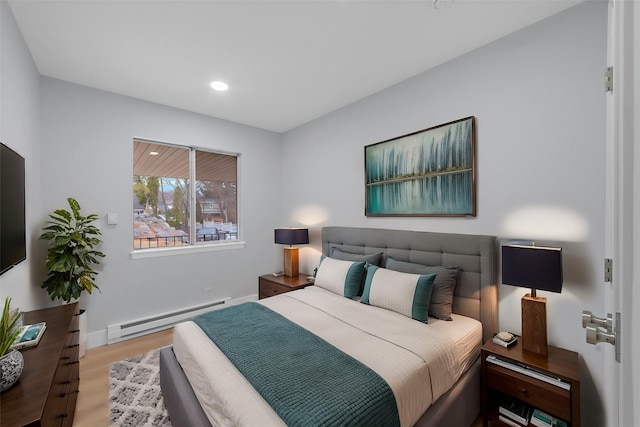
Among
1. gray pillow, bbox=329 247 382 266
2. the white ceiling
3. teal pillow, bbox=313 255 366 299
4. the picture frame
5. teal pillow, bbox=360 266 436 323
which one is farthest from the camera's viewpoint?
gray pillow, bbox=329 247 382 266

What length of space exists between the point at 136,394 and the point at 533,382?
113 inches

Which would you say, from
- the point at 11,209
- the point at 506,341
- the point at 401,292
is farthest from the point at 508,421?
the point at 11,209

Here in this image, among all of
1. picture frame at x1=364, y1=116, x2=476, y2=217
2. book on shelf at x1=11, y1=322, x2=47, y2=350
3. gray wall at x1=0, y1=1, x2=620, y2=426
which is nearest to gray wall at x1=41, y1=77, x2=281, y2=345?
gray wall at x1=0, y1=1, x2=620, y2=426

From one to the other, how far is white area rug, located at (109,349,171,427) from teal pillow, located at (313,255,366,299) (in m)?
1.66

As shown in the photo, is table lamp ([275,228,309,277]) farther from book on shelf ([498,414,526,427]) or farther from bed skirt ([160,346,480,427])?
book on shelf ([498,414,526,427])

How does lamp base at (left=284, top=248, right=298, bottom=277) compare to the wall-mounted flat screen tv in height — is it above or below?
below

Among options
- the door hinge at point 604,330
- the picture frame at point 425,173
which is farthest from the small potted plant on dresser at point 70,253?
the door hinge at point 604,330

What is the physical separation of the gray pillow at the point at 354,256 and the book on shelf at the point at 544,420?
1541 mm

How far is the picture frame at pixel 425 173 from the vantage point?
2334 mm

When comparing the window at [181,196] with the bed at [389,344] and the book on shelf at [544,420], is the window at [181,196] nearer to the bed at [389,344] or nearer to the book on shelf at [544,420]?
the bed at [389,344]

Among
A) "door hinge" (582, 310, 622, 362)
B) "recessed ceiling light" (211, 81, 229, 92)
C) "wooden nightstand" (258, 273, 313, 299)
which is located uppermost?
"recessed ceiling light" (211, 81, 229, 92)

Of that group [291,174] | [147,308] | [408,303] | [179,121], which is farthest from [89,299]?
[408,303]

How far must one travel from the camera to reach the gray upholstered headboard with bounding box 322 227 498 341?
2.12 metres

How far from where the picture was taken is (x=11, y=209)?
1664 mm
